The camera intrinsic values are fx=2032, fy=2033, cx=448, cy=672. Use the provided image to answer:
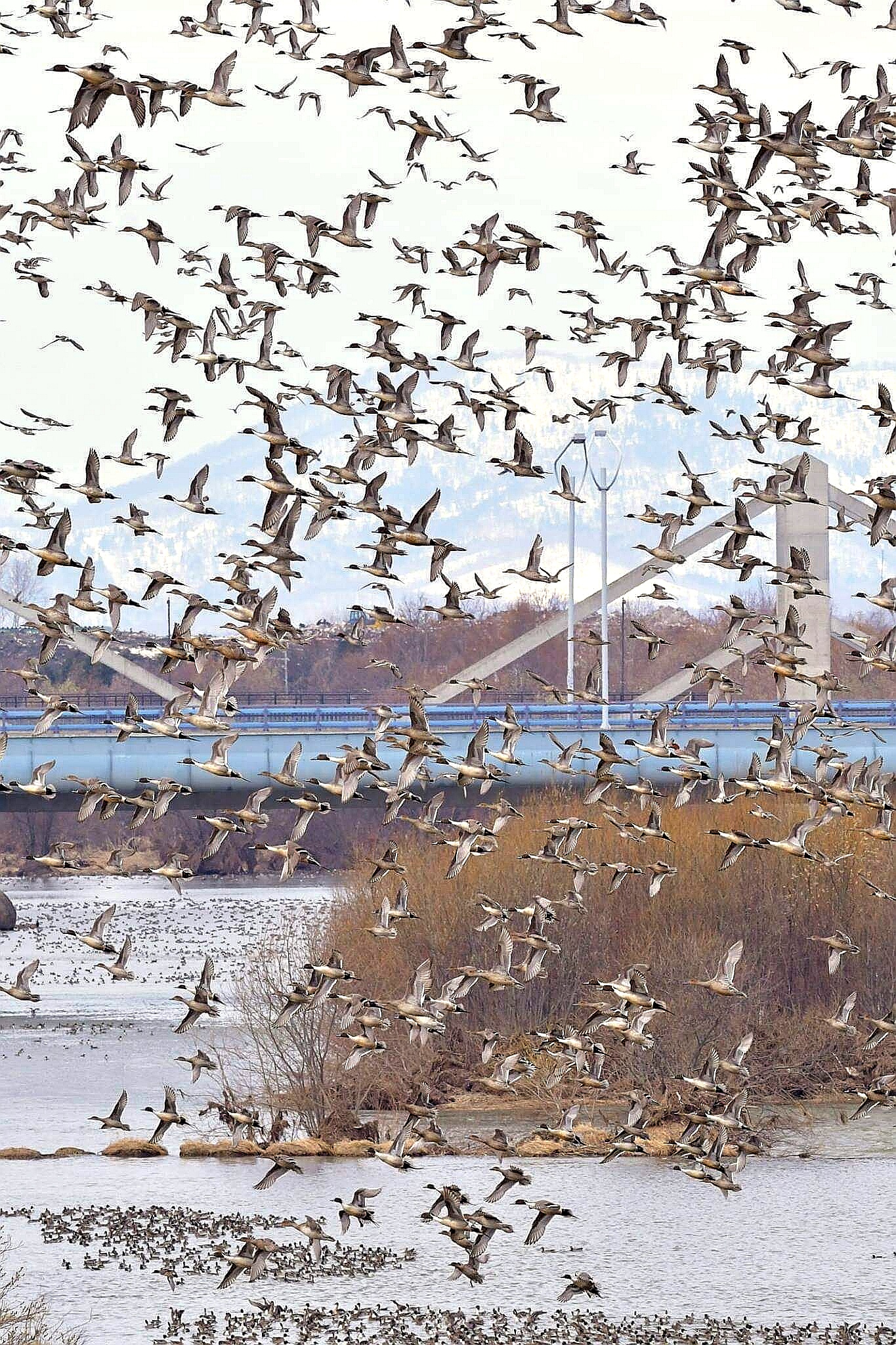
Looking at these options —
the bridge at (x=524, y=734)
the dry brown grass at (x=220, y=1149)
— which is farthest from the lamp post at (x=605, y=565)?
the dry brown grass at (x=220, y=1149)

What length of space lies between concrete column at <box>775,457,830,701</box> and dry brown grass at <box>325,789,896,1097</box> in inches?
898

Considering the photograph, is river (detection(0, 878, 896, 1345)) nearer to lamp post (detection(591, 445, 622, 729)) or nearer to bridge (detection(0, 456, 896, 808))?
bridge (detection(0, 456, 896, 808))

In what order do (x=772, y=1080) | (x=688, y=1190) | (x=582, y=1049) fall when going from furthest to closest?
(x=772, y=1080), (x=688, y=1190), (x=582, y=1049)

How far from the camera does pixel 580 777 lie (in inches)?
2653

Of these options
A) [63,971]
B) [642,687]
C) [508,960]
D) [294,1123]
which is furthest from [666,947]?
[642,687]

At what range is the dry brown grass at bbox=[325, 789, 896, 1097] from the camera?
49.3 meters

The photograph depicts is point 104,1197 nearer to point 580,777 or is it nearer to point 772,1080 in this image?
point 772,1080

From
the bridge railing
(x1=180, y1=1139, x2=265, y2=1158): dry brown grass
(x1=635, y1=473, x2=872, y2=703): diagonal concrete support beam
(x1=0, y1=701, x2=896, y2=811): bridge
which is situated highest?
Result: (x1=635, y1=473, x2=872, y2=703): diagonal concrete support beam

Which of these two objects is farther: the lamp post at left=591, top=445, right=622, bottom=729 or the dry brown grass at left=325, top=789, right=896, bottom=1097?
the lamp post at left=591, top=445, right=622, bottom=729

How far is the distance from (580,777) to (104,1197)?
31265mm

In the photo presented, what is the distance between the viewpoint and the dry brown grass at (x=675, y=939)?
162ft

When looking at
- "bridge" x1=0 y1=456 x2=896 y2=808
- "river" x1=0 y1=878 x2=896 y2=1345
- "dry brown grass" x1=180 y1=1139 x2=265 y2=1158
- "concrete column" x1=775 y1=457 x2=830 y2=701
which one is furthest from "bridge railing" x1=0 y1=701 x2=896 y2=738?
"dry brown grass" x1=180 y1=1139 x2=265 y2=1158

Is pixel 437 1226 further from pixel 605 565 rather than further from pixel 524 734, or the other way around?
pixel 605 565

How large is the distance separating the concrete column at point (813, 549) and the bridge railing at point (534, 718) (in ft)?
7.60
